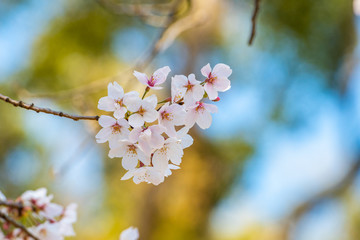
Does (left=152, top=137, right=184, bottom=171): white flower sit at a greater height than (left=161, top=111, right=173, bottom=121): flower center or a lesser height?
lesser

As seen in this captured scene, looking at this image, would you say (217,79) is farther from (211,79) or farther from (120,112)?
(120,112)

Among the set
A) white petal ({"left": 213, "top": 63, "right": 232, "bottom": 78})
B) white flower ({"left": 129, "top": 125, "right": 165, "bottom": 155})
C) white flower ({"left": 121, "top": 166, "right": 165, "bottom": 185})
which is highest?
white petal ({"left": 213, "top": 63, "right": 232, "bottom": 78})

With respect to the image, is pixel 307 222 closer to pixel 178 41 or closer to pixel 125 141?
pixel 178 41

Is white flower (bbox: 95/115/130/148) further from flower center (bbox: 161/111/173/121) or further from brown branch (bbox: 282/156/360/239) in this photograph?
brown branch (bbox: 282/156/360/239)

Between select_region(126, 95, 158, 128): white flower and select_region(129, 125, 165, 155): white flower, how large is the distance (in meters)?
0.01

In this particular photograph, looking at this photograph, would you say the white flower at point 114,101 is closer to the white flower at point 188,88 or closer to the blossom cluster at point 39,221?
the white flower at point 188,88

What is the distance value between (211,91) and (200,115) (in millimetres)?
42

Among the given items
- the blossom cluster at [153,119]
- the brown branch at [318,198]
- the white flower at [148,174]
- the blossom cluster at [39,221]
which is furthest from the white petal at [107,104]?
the brown branch at [318,198]

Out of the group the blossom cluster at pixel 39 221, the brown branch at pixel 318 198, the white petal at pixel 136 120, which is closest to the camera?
the white petal at pixel 136 120

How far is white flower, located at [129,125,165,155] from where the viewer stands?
1.70ft

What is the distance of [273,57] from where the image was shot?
3.87 metres

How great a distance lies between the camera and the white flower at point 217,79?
1.89ft

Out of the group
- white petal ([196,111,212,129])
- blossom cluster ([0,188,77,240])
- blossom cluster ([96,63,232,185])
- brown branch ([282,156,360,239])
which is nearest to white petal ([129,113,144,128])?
blossom cluster ([96,63,232,185])

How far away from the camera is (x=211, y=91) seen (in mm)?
568
